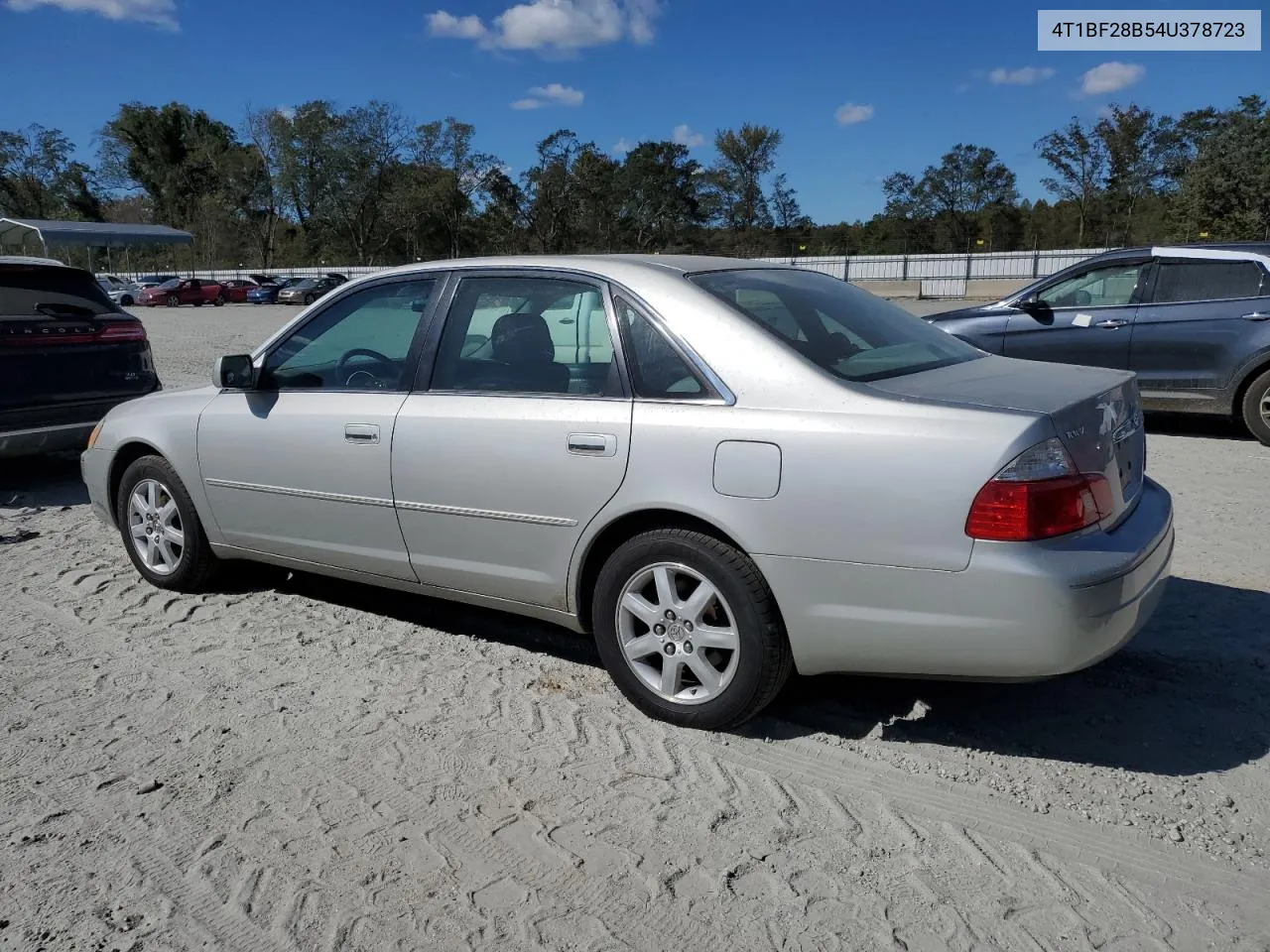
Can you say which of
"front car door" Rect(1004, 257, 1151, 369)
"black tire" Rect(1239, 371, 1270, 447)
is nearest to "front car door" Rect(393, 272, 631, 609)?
"front car door" Rect(1004, 257, 1151, 369)

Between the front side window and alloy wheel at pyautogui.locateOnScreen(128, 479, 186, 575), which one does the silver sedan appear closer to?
the front side window

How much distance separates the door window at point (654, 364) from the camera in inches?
137

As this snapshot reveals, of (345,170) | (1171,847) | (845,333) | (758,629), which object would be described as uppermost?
(345,170)

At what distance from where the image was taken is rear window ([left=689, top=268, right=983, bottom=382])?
11.5ft

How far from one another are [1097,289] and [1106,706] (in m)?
6.64

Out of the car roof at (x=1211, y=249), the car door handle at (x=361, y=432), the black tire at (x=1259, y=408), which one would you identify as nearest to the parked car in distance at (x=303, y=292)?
the car roof at (x=1211, y=249)

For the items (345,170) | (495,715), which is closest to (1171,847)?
(495,715)

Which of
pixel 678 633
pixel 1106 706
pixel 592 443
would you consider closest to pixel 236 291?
pixel 592 443

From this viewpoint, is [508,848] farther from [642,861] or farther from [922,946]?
[922,946]

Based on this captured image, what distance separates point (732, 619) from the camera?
336 centimetres

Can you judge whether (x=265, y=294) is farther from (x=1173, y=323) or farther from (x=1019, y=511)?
(x=1019, y=511)

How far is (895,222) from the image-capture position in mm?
63250

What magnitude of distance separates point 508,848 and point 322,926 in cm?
54

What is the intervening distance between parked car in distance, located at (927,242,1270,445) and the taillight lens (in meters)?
5.61
